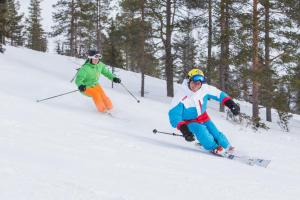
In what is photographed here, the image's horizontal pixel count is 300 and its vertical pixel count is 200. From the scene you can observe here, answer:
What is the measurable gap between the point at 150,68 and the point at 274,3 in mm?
7486

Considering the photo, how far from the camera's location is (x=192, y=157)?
5715 millimetres

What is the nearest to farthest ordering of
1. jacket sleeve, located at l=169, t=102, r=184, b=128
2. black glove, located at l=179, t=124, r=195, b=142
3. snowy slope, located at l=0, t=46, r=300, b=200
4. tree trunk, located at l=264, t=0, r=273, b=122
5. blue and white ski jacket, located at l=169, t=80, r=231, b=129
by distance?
1. snowy slope, located at l=0, t=46, r=300, b=200
2. black glove, located at l=179, t=124, r=195, b=142
3. jacket sleeve, located at l=169, t=102, r=184, b=128
4. blue and white ski jacket, located at l=169, t=80, r=231, b=129
5. tree trunk, located at l=264, t=0, r=273, b=122

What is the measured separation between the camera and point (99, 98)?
1020cm

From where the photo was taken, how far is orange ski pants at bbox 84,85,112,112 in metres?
10.1

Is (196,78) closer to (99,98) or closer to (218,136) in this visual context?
(218,136)

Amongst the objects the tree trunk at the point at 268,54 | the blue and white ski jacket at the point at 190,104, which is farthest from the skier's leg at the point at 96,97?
the tree trunk at the point at 268,54

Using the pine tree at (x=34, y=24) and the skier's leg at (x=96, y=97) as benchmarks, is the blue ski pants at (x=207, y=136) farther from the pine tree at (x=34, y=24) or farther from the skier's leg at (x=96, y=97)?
the pine tree at (x=34, y=24)

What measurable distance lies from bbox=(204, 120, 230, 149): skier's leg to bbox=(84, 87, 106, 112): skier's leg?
3587 millimetres

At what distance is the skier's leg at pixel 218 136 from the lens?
6.90m

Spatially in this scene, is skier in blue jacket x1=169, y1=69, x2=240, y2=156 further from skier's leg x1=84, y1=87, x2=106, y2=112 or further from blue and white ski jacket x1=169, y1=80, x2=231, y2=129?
skier's leg x1=84, y1=87, x2=106, y2=112

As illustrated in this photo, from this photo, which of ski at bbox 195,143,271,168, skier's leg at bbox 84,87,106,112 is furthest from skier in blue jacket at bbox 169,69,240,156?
skier's leg at bbox 84,87,106,112

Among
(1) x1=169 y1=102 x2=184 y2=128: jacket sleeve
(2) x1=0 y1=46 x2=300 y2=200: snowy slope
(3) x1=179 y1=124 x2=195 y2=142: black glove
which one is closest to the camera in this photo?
(2) x1=0 y1=46 x2=300 y2=200: snowy slope

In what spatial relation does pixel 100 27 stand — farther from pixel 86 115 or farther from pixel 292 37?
pixel 86 115

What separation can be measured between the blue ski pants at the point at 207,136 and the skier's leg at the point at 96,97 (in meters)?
3.51
